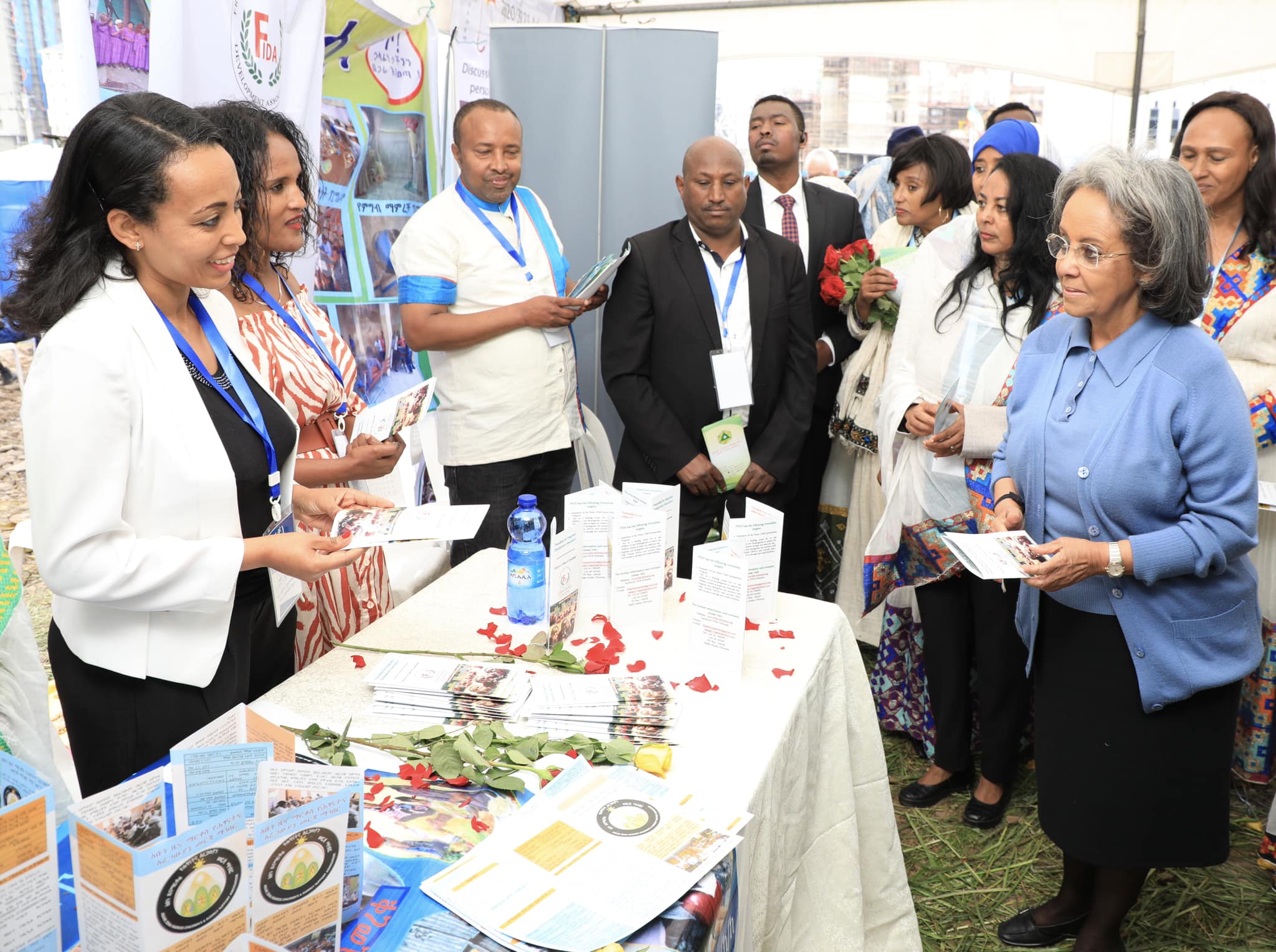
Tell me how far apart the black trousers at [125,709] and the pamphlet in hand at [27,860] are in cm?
→ 68

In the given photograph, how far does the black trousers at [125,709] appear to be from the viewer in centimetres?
163

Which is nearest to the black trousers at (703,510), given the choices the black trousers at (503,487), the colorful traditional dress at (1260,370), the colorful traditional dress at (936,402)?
the black trousers at (503,487)

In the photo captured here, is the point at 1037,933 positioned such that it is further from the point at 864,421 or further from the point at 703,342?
the point at 703,342

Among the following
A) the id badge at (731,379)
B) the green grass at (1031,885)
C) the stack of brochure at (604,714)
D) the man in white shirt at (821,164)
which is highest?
the man in white shirt at (821,164)

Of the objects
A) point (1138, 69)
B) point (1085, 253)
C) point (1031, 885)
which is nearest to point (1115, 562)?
point (1085, 253)

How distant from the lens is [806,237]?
3.84 metres

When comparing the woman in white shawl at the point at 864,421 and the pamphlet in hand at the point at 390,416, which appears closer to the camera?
the pamphlet in hand at the point at 390,416

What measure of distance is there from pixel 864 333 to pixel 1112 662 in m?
1.82

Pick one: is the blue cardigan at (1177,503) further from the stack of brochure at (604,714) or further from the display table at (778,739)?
the stack of brochure at (604,714)

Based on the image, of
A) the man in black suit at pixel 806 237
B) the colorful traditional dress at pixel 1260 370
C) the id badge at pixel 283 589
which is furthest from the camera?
the man in black suit at pixel 806 237

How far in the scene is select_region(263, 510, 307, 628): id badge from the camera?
1.74 metres

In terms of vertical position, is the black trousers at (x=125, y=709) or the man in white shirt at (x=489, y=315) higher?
the man in white shirt at (x=489, y=315)

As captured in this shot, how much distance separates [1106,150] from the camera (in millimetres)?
1980

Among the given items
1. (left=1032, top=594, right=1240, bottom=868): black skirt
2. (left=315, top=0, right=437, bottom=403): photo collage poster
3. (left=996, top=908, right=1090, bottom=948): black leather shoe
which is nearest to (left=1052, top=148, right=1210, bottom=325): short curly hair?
(left=1032, top=594, right=1240, bottom=868): black skirt
